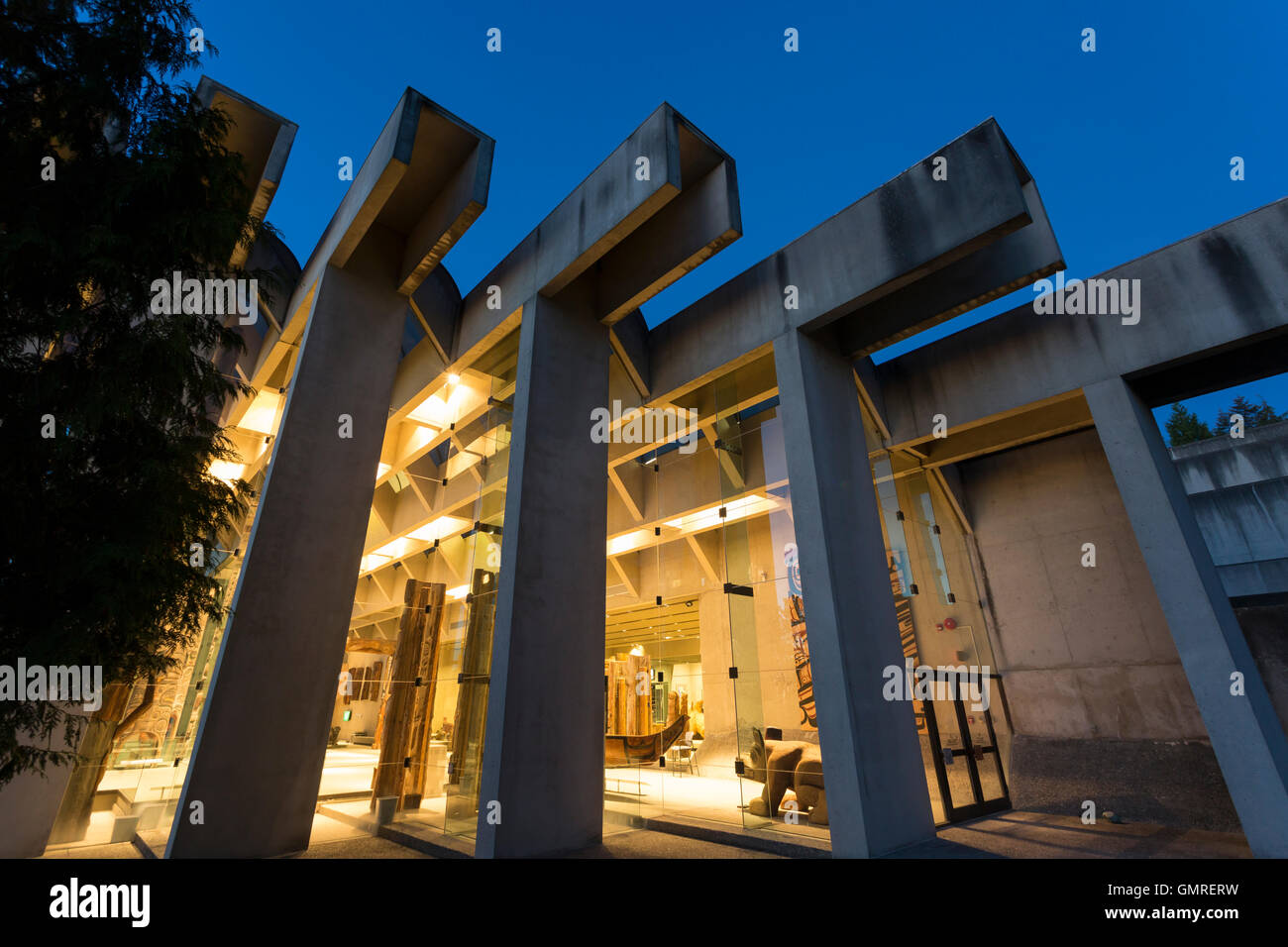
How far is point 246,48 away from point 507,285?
147454 mm

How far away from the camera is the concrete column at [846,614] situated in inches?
211

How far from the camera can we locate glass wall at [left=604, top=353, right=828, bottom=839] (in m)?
6.77

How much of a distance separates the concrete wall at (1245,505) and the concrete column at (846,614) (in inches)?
228

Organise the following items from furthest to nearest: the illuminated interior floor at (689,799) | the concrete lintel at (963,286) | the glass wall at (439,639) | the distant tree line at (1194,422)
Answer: the distant tree line at (1194,422)
the glass wall at (439,639)
the illuminated interior floor at (689,799)
the concrete lintel at (963,286)

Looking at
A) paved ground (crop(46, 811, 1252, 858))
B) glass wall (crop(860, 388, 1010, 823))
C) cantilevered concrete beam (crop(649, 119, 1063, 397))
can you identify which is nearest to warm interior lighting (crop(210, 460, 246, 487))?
paved ground (crop(46, 811, 1252, 858))

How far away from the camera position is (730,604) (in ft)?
23.8

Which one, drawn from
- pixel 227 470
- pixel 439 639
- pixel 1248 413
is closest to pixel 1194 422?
pixel 1248 413

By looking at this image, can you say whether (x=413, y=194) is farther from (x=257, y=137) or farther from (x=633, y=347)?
(x=633, y=347)

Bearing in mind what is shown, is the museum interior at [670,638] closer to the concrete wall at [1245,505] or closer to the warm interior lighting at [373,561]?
the warm interior lighting at [373,561]

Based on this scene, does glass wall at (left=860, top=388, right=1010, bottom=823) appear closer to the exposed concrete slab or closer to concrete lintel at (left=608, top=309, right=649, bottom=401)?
the exposed concrete slab

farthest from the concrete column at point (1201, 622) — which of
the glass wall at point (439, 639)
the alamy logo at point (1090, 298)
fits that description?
the glass wall at point (439, 639)

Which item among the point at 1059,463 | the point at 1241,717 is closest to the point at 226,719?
the point at 1241,717

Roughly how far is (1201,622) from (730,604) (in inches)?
192
